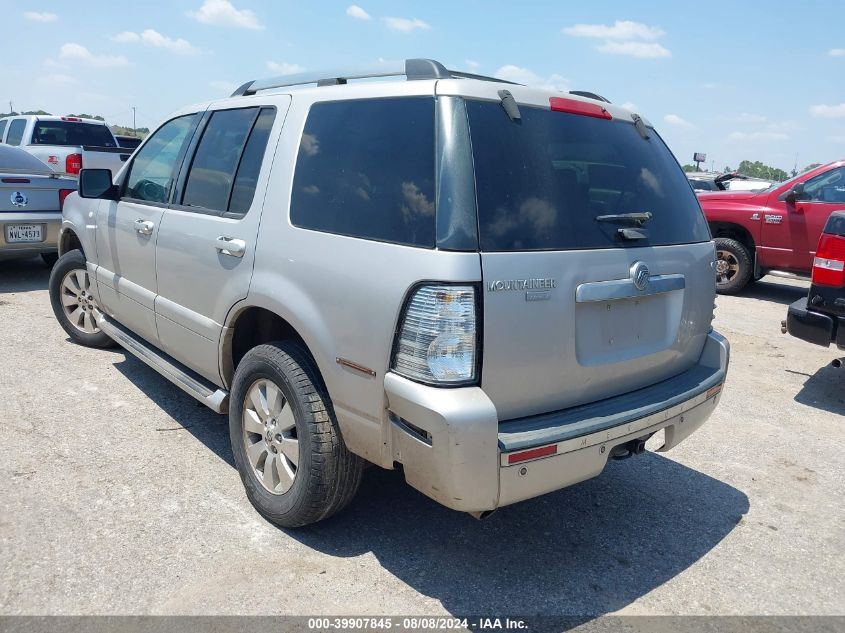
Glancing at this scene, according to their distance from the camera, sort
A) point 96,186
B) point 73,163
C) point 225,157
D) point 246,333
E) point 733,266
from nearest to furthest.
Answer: point 246,333 → point 225,157 → point 96,186 → point 733,266 → point 73,163

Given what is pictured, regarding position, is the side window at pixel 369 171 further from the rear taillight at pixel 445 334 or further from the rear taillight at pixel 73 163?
the rear taillight at pixel 73 163

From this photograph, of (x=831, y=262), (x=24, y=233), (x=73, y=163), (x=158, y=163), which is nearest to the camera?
(x=158, y=163)

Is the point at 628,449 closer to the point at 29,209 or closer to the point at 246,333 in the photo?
the point at 246,333

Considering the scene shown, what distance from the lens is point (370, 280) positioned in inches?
99.0

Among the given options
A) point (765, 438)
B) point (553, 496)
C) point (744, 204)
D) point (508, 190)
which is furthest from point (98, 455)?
point (744, 204)

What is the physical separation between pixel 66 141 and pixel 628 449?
43.0ft

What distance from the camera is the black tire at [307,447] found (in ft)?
9.15

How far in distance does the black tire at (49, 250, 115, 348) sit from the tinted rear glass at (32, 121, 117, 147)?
8.20 m

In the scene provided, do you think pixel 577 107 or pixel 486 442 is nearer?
pixel 486 442

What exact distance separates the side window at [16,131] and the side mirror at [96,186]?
9.68 meters

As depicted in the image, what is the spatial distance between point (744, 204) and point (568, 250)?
7.77 metres

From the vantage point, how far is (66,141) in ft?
42.0

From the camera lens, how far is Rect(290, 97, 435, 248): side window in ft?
8.23

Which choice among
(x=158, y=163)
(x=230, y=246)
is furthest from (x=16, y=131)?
(x=230, y=246)
